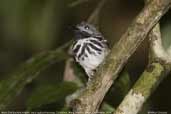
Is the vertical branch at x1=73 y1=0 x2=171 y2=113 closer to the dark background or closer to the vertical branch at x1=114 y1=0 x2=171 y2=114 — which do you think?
the vertical branch at x1=114 y1=0 x2=171 y2=114

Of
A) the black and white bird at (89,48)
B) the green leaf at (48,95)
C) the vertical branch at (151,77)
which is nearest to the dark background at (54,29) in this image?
the green leaf at (48,95)

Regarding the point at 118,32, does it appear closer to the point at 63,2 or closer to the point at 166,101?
the point at 63,2

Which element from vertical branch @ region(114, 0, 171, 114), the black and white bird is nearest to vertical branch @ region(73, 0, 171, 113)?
vertical branch @ region(114, 0, 171, 114)

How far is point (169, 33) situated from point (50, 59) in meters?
0.53

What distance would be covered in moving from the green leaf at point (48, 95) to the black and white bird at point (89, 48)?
1.43 ft

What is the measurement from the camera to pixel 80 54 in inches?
120

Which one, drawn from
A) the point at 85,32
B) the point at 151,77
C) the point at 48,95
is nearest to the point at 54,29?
the point at 85,32

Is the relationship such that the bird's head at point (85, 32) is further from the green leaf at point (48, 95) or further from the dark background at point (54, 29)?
the green leaf at point (48, 95)

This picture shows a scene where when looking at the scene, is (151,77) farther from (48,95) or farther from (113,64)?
(48,95)

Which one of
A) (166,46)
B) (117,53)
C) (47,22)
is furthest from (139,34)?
(47,22)

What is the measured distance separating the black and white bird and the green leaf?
44 cm

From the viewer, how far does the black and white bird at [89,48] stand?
3.03 m

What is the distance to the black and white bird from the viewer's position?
9.95ft

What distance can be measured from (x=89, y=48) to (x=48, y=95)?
2.08 feet
